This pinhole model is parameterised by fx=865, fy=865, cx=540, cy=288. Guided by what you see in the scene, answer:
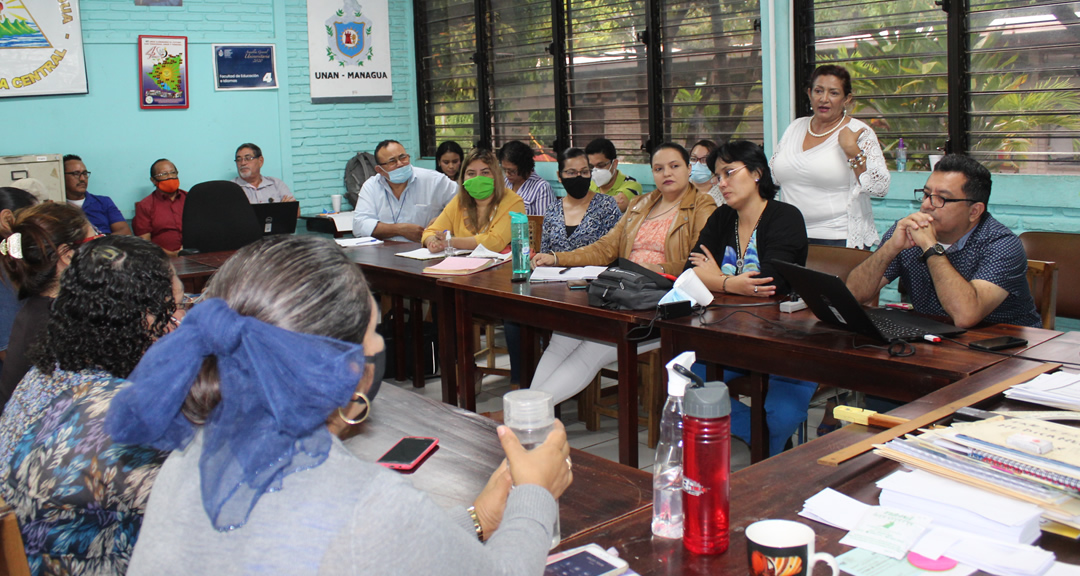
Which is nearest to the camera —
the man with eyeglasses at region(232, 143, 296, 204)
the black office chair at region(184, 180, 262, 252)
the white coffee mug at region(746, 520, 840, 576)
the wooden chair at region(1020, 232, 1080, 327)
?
the white coffee mug at region(746, 520, 840, 576)

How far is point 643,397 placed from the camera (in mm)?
3986

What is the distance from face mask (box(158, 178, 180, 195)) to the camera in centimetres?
610

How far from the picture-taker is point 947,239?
8.79 ft

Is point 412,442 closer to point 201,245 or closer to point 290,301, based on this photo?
point 290,301

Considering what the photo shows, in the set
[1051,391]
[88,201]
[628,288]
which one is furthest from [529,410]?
[88,201]

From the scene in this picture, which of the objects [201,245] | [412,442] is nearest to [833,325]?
[412,442]

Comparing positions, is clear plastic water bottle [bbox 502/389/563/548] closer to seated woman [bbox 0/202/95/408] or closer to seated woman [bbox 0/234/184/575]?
seated woman [bbox 0/234/184/575]

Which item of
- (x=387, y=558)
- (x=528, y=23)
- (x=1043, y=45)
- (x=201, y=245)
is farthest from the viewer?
(x=528, y=23)

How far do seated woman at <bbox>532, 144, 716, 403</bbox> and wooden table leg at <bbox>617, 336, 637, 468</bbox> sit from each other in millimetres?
468

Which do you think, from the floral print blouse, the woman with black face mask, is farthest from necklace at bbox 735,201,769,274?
the floral print blouse

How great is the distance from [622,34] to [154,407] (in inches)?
213

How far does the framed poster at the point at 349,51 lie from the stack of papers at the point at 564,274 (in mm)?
4165

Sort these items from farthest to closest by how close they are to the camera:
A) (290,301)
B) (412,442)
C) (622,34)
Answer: (622,34), (412,442), (290,301)

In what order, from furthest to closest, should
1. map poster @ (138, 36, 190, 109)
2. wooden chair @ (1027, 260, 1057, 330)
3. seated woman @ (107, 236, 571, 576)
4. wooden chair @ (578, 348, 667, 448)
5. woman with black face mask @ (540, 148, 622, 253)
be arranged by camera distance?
map poster @ (138, 36, 190, 109) < woman with black face mask @ (540, 148, 622, 253) < wooden chair @ (578, 348, 667, 448) < wooden chair @ (1027, 260, 1057, 330) < seated woman @ (107, 236, 571, 576)
